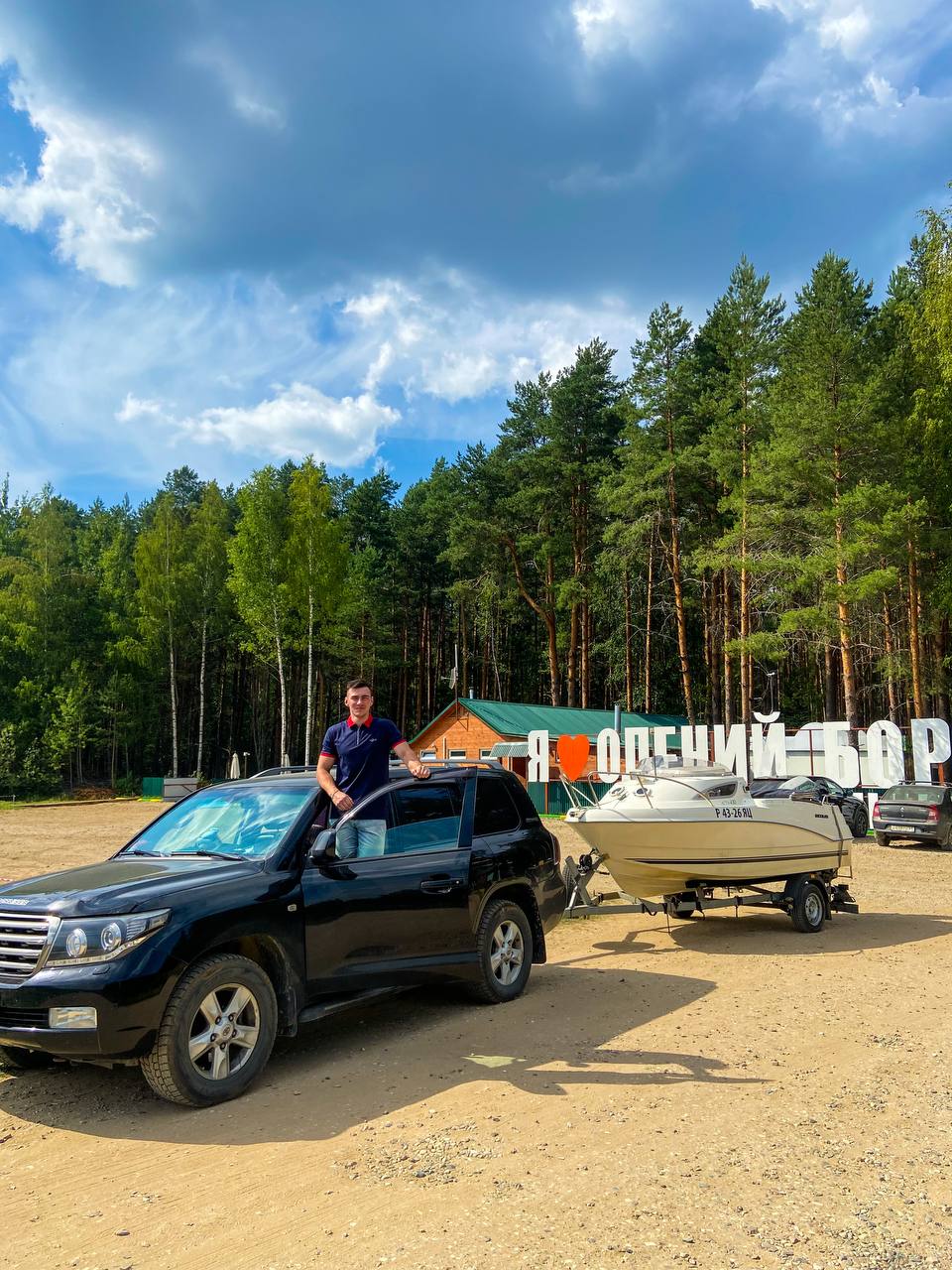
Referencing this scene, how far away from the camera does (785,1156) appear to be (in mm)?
4016

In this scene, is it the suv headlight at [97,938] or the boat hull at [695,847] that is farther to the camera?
the boat hull at [695,847]

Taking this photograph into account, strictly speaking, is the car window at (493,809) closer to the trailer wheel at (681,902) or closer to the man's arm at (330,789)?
the man's arm at (330,789)

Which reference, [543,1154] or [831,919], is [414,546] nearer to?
[831,919]

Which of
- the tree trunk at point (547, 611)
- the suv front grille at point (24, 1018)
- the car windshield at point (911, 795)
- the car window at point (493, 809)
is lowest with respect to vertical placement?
the car windshield at point (911, 795)

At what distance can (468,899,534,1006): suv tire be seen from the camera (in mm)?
6418

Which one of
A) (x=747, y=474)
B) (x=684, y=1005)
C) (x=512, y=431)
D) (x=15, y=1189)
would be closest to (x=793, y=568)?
(x=747, y=474)

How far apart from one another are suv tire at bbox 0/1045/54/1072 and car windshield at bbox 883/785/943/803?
69.6 ft

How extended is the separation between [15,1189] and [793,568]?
90.5 ft

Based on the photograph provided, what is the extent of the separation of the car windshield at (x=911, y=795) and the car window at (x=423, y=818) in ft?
61.3

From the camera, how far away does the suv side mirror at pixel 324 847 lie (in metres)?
5.23

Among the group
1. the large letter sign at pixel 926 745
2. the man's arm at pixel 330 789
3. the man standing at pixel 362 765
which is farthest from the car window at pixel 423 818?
the large letter sign at pixel 926 745

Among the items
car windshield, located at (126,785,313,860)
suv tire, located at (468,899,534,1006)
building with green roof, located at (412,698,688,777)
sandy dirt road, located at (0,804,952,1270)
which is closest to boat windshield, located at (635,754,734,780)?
sandy dirt road, located at (0,804,952,1270)

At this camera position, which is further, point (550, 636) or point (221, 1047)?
point (550, 636)

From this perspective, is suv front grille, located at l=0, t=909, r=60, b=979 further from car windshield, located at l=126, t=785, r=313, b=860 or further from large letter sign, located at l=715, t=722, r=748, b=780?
large letter sign, located at l=715, t=722, r=748, b=780
